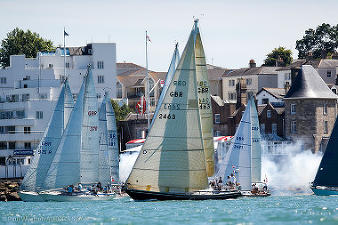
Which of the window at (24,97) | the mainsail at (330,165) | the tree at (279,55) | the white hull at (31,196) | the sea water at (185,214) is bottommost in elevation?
the white hull at (31,196)

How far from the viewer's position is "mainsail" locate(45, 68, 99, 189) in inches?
3199

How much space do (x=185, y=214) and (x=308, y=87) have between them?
58842mm

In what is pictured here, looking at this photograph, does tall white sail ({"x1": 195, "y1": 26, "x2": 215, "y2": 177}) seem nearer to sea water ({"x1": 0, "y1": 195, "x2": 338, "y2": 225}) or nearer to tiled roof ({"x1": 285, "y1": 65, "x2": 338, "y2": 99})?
sea water ({"x1": 0, "y1": 195, "x2": 338, "y2": 225})

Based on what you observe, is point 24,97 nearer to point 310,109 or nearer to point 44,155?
point 310,109

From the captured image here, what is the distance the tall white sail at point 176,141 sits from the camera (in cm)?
6612

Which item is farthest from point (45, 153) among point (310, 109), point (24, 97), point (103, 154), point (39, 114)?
point (24, 97)

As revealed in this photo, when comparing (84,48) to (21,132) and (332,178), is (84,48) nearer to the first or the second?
(21,132)

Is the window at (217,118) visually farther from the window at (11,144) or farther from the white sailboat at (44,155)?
the white sailboat at (44,155)

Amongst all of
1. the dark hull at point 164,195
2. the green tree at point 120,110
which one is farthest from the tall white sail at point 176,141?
the green tree at point 120,110

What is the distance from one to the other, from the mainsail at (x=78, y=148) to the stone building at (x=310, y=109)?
120 feet

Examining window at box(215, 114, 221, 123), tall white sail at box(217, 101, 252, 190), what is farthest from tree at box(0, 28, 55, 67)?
tall white sail at box(217, 101, 252, 190)

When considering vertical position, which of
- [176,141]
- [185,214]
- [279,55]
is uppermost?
[279,55]

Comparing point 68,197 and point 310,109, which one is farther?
point 310,109

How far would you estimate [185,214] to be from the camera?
57.0m
